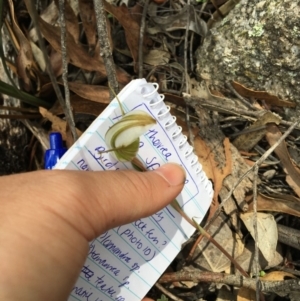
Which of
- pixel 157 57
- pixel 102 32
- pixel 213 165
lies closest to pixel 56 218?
pixel 102 32

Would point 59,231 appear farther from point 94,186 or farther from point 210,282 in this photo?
point 210,282

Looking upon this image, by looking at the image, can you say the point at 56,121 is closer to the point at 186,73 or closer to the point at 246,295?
the point at 186,73

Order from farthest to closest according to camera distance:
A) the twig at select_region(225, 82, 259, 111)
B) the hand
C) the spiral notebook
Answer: the twig at select_region(225, 82, 259, 111), the spiral notebook, the hand

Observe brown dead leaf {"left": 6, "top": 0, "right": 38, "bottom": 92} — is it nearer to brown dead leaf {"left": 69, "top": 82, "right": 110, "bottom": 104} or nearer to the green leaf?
brown dead leaf {"left": 69, "top": 82, "right": 110, "bottom": 104}

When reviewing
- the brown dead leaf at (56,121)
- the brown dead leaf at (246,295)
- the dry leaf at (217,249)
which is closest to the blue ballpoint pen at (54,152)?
the brown dead leaf at (56,121)

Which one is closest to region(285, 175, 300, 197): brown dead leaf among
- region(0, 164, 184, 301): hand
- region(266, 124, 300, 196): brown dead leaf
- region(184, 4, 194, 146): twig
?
region(266, 124, 300, 196): brown dead leaf

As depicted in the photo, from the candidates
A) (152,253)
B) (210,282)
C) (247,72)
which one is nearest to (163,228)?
(152,253)
